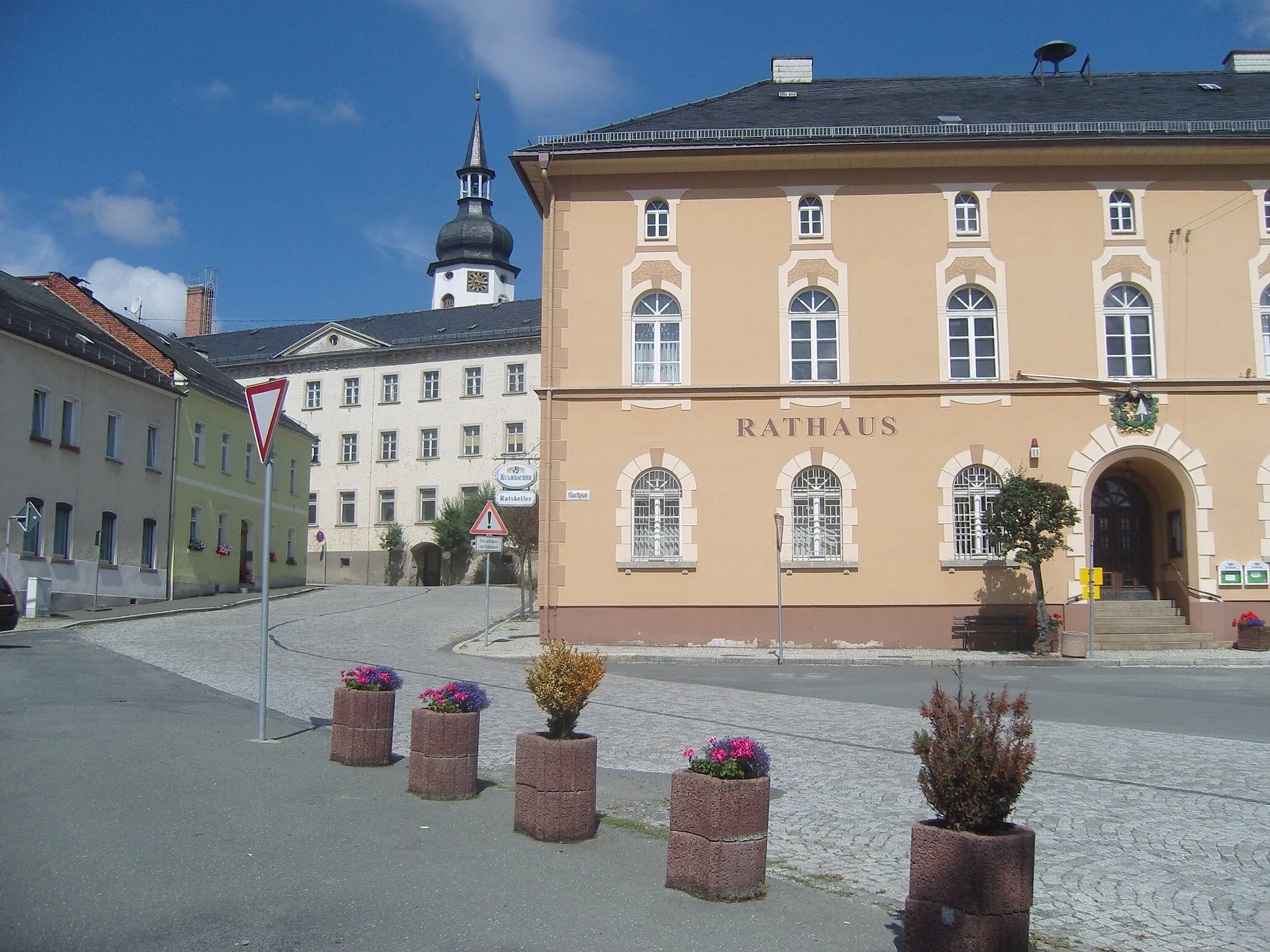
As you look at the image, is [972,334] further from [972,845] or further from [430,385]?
[430,385]

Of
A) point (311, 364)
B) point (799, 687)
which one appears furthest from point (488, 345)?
point (799, 687)

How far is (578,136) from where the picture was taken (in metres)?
25.2

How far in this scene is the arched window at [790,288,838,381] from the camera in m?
24.4

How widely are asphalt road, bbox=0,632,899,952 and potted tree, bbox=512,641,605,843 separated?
0.14 metres

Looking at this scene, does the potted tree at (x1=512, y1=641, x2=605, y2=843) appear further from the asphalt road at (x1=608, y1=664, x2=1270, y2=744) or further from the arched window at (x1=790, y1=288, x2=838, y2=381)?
the arched window at (x1=790, y1=288, x2=838, y2=381)

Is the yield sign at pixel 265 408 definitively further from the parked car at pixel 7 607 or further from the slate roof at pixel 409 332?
the slate roof at pixel 409 332

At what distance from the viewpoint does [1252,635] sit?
22.8 m

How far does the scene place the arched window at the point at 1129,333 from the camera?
24172 millimetres

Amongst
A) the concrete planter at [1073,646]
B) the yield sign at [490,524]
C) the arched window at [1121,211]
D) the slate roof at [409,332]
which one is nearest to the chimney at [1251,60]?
the arched window at [1121,211]

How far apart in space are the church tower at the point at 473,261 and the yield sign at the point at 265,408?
241 ft

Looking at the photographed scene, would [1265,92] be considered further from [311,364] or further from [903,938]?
[311,364]

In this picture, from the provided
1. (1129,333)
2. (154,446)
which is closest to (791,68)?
(1129,333)

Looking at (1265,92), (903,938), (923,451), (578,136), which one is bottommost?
(903,938)

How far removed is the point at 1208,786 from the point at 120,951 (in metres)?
8.00
